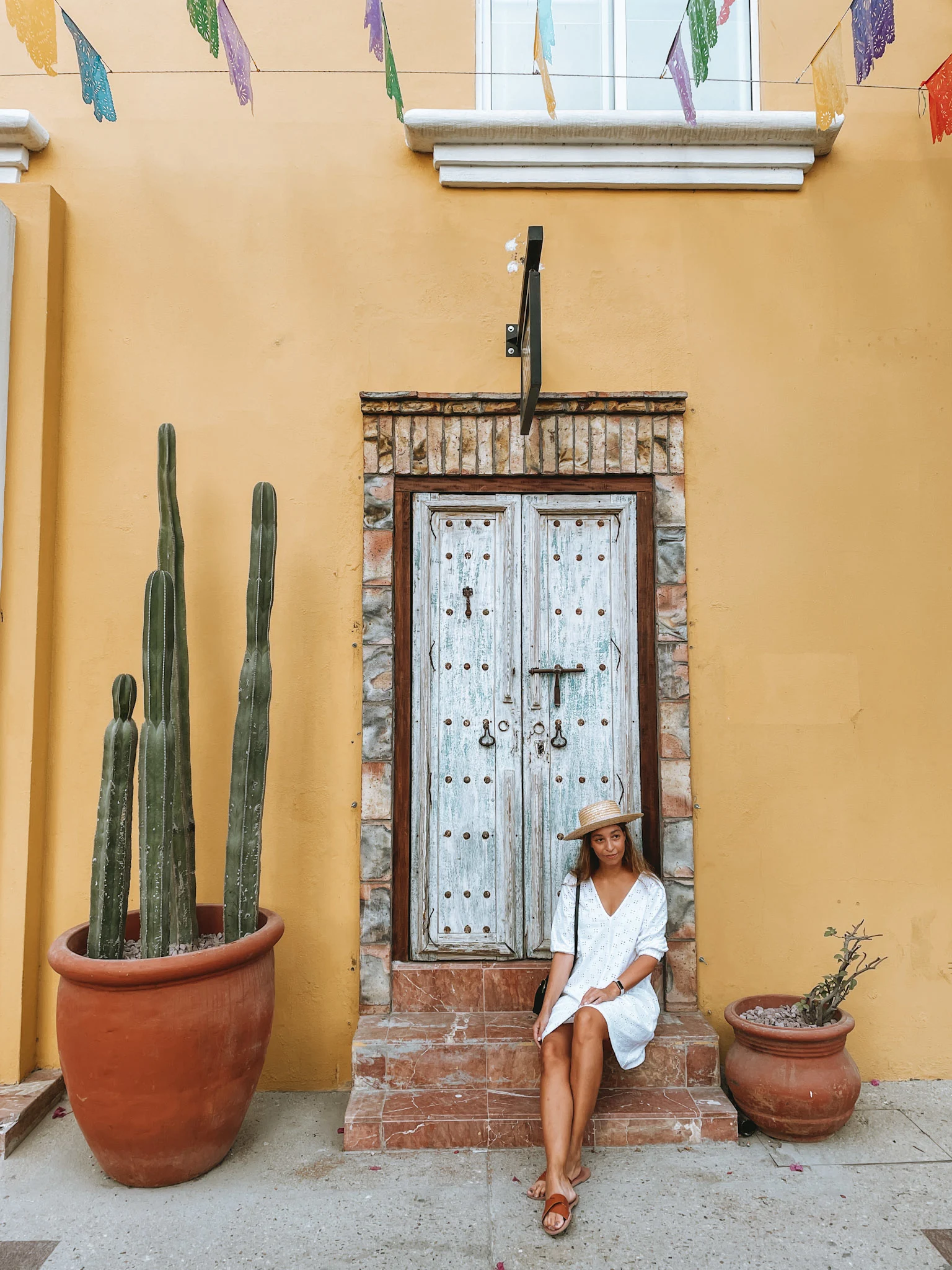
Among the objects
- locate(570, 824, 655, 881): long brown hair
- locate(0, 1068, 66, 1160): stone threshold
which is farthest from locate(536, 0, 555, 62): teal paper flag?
locate(0, 1068, 66, 1160): stone threshold

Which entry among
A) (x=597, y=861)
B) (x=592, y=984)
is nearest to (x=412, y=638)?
(x=597, y=861)

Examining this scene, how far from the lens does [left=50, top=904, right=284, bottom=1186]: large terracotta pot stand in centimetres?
292

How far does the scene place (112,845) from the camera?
3109 millimetres

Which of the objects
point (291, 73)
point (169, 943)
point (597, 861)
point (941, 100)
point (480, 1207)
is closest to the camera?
point (480, 1207)

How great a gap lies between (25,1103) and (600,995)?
2221mm

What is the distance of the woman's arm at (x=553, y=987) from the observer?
324 cm

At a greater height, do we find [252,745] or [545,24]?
[545,24]

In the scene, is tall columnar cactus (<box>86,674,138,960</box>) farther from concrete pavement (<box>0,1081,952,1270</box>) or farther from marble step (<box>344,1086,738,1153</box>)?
marble step (<box>344,1086,738,1153</box>)

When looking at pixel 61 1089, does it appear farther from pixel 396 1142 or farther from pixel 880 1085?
pixel 880 1085

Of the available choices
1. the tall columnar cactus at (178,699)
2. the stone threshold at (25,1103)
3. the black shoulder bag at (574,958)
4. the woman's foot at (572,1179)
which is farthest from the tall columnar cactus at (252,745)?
the woman's foot at (572,1179)

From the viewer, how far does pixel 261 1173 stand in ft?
10.2

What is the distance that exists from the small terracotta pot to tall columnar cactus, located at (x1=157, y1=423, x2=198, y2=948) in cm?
218

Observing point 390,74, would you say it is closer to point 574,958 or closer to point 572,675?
point 572,675

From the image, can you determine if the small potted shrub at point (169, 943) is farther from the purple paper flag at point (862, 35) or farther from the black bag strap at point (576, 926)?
the purple paper flag at point (862, 35)
